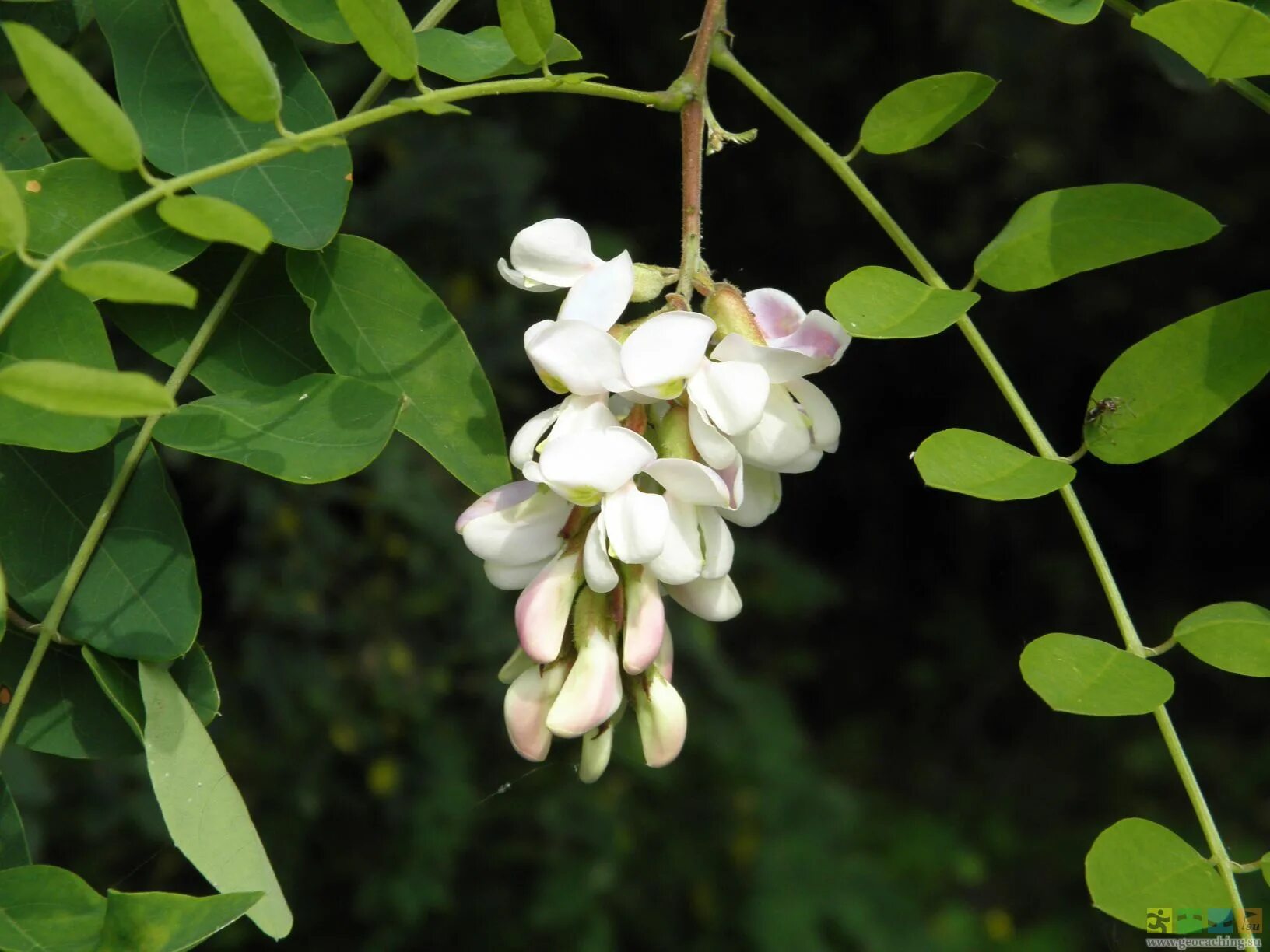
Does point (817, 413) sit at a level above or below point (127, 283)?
below

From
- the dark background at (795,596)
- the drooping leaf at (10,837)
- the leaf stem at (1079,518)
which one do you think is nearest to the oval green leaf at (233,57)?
the leaf stem at (1079,518)

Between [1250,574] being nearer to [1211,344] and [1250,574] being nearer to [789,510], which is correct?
[789,510]

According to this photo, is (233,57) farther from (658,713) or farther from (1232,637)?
(1232,637)

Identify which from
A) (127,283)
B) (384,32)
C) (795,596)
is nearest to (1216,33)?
(384,32)

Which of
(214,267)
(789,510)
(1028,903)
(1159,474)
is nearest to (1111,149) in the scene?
(1159,474)

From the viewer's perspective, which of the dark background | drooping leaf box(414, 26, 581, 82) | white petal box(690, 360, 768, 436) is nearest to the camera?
white petal box(690, 360, 768, 436)

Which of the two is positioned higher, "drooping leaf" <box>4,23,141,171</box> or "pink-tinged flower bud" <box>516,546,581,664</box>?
"drooping leaf" <box>4,23,141,171</box>

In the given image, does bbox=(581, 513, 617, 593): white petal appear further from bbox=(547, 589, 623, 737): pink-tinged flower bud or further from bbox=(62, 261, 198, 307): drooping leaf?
bbox=(62, 261, 198, 307): drooping leaf

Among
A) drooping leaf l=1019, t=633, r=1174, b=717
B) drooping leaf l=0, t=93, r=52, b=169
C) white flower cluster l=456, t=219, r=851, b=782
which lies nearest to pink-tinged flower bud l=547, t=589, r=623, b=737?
white flower cluster l=456, t=219, r=851, b=782
